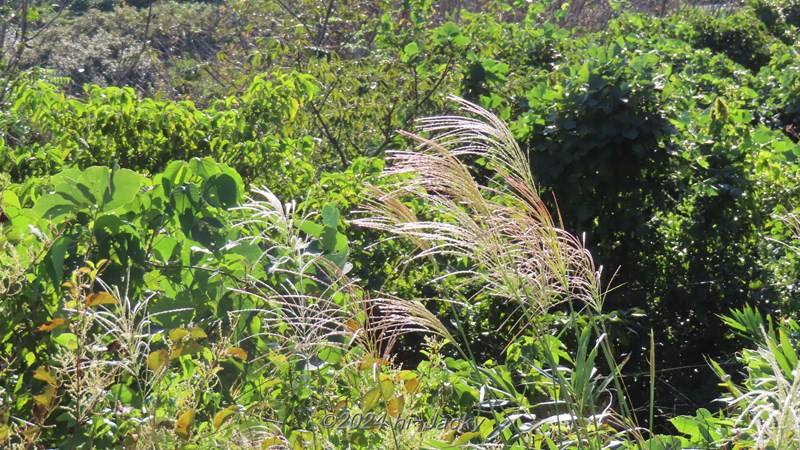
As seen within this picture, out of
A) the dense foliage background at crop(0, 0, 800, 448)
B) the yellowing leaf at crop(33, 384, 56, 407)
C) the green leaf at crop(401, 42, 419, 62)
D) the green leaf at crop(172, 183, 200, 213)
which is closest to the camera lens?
the yellowing leaf at crop(33, 384, 56, 407)

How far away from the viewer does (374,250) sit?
4441mm

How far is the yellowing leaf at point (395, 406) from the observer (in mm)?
2057

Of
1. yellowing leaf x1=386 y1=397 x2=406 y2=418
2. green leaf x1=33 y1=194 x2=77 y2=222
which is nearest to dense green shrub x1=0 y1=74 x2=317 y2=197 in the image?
green leaf x1=33 y1=194 x2=77 y2=222

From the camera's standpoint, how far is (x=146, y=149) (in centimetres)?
470

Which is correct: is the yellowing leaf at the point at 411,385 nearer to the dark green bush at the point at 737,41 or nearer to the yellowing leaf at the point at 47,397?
the yellowing leaf at the point at 47,397

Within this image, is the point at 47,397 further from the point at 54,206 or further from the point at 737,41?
the point at 737,41

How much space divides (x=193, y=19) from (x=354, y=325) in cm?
1463

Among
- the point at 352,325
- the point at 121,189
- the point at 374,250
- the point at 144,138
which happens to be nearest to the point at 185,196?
the point at 121,189

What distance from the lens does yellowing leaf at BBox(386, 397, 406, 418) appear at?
6.75 feet

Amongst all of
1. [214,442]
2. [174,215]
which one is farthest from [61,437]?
[174,215]

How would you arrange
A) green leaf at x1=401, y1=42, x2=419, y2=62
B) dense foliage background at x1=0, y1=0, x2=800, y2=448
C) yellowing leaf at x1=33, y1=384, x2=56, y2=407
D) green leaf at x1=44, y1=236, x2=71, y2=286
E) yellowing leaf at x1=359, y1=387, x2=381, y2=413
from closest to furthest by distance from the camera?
1. yellowing leaf at x1=33, y1=384, x2=56, y2=407
2. yellowing leaf at x1=359, y1=387, x2=381, y2=413
3. dense foliage background at x1=0, y1=0, x2=800, y2=448
4. green leaf at x1=44, y1=236, x2=71, y2=286
5. green leaf at x1=401, y1=42, x2=419, y2=62

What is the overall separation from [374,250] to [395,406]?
238cm

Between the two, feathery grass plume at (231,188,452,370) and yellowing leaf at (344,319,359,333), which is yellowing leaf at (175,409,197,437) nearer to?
feathery grass plume at (231,188,452,370)

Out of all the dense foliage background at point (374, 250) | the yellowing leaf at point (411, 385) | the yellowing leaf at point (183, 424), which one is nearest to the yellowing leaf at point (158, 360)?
the dense foliage background at point (374, 250)
